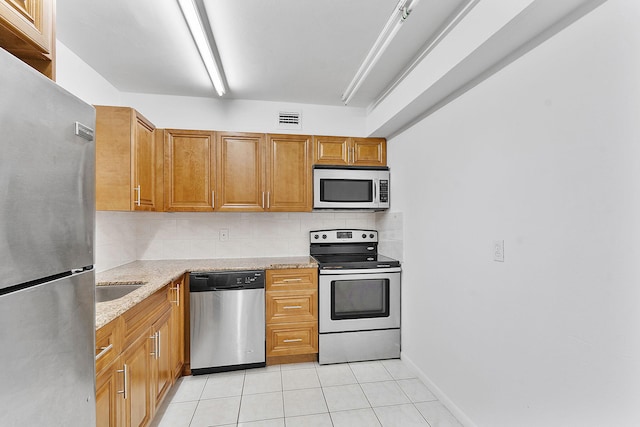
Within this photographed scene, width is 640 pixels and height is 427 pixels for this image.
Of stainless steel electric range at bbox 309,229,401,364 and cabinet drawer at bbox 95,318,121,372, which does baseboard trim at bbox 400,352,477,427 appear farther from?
cabinet drawer at bbox 95,318,121,372

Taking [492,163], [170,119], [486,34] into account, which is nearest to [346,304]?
[492,163]

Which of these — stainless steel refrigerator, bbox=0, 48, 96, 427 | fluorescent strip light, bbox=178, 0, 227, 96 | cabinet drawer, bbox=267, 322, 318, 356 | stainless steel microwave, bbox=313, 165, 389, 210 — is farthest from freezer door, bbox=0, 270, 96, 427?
stainless steel microwave, bbox=313, 165, 389, 210

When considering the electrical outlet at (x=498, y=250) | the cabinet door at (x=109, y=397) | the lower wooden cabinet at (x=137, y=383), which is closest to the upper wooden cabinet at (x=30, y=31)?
the cabinet door at (x=109, y=397)

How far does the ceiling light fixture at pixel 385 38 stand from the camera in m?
1.55

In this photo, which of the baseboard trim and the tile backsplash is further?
the tile backsplash

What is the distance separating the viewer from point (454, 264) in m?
2.11

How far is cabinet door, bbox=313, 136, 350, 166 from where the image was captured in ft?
10.4

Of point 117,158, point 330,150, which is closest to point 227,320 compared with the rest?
point 117,158

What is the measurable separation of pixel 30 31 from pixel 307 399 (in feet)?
8.22

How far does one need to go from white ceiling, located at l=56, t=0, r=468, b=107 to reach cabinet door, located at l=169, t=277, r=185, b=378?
1741 mm

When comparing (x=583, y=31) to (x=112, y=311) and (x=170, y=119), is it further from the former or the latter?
(x=170, y=119)

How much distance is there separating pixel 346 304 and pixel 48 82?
8.60 ft

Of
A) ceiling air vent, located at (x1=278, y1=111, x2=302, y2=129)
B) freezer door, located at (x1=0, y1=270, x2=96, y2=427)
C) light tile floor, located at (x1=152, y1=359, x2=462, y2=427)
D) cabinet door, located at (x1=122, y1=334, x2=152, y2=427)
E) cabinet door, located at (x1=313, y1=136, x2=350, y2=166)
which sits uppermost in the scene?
ceiling air vent, located at (x1=278, y1=111, x2=302, y2=129)

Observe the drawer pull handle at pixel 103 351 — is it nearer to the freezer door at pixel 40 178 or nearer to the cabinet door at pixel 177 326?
the freezer door at pixel 40 178
